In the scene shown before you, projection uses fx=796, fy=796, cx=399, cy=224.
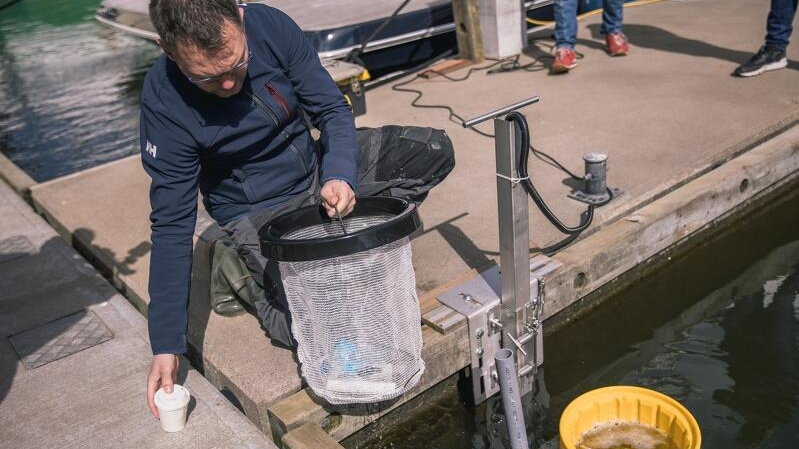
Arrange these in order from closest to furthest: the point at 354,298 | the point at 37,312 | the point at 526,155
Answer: the point at 354,298, the point at 526,155, the point at 37,312

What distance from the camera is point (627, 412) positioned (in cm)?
267

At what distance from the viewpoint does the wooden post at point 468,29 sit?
22.8ft

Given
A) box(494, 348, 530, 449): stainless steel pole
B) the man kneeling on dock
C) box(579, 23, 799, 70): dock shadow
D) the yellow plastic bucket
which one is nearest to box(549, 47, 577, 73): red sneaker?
box(579, 23, 799, 70): dock shadow

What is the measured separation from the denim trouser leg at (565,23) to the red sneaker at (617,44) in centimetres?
45

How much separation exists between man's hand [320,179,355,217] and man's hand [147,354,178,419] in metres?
0.78

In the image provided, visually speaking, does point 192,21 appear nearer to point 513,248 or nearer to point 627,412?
point 513,248

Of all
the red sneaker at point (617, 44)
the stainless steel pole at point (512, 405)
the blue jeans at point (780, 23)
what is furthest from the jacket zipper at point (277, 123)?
the red sneaker at point (617, 44)

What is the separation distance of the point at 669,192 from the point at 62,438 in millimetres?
3158

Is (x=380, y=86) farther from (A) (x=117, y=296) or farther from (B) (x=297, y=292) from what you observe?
(B) (x=297, y=292)

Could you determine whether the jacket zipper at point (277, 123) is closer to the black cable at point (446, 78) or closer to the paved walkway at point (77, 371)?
the paved walkway at point (77, 371)

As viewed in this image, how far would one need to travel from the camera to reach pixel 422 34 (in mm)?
7617

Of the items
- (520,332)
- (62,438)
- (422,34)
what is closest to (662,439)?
(520,332)

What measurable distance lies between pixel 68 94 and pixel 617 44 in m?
6.10

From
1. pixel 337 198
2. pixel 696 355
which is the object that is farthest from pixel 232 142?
pixel 696 355
